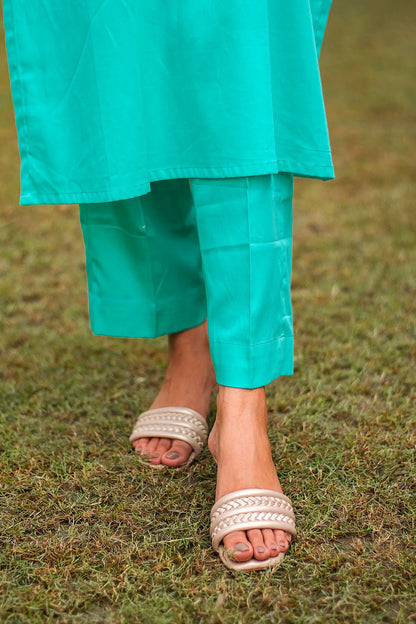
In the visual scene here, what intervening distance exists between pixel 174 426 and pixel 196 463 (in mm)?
82

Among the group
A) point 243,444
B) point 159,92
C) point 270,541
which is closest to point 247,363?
point 243,444

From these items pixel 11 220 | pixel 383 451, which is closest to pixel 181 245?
pixel 383 451

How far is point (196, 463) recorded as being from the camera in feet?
4.25

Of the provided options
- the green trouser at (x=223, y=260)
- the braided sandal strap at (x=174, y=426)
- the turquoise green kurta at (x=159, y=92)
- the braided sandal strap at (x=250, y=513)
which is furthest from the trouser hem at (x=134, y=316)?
the braided sandal strap at (x=250, y=513)

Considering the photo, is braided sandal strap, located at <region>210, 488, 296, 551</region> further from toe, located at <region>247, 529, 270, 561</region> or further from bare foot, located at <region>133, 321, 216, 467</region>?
bare foot, located at <region>133, 321, 216, 467</region>

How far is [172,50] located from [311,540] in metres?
0.79

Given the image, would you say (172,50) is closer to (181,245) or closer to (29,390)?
(181,245)

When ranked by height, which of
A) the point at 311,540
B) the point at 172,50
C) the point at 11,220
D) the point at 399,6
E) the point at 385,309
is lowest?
the point at 311,540

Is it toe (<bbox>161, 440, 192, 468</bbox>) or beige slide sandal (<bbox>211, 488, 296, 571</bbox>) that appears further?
toe (<bbox>161, 440, 192, 468</bbox>)

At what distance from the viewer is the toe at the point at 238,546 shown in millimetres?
996

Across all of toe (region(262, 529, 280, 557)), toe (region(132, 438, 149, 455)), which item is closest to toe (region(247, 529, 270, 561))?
toe (region(262, 529, 280, 557))

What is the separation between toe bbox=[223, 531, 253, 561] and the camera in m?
1.00

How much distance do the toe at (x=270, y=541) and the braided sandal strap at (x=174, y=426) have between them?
30cm

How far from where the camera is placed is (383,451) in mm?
1288
